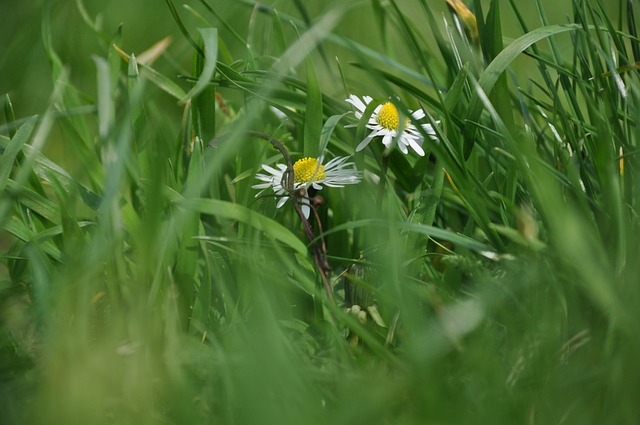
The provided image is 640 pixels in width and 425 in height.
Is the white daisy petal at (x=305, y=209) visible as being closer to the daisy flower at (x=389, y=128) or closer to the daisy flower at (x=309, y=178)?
the daisy flower at (x=309, y=178)

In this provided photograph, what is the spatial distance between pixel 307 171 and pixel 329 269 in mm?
150

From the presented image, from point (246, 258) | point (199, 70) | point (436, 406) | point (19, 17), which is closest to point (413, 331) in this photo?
point (436, 406)

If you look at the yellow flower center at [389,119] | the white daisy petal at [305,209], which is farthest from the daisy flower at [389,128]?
the white daisy petal at [305,209]

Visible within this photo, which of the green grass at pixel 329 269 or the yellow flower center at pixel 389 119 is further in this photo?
the yellow flower center at pixel 389 119

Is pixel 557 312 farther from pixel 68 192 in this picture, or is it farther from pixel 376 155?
pixel 68 192

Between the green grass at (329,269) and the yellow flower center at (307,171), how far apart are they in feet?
0.15

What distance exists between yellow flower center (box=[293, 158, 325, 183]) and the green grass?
0.05m

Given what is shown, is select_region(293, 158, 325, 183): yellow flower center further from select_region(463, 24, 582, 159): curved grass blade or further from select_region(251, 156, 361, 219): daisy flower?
select_region(463, 24, 582, 159): curved grass blade

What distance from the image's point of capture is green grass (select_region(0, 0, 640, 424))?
28.3 inches

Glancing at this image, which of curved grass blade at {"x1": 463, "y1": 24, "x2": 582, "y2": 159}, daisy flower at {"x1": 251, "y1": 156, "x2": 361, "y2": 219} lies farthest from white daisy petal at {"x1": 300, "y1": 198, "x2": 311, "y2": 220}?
curved grass blade at {"x1": 463, "y1": 24, "x2": 582, "y2": 159}

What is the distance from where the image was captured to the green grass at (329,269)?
0.72 m

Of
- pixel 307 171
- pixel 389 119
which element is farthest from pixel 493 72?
pixel 307 171

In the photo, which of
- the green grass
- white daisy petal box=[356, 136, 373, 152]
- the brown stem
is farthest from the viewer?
white daisy petal box=[356, 136, 373, 152]

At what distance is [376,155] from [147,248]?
1.28ft
